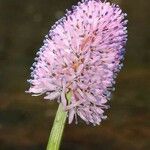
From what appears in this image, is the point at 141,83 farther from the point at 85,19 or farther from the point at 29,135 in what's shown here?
the point at 85,19

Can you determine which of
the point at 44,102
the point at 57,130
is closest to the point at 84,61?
the point at 57,130

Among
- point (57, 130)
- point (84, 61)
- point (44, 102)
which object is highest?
point (44, 102)

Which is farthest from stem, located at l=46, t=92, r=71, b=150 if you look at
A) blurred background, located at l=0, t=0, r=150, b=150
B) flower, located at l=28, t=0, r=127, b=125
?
blurred background, located at l=0, t=0, r=150, b=150

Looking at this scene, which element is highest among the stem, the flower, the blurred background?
the blurred background

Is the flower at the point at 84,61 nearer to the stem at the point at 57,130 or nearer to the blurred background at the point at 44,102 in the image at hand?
the stem at the point at 57,130

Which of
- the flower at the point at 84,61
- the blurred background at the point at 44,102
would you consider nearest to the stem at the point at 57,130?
the flower at the point at 84,61

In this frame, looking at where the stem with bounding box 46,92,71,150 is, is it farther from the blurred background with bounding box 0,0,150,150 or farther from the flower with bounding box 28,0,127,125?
the blurred background with bounding box 0,0,150,150

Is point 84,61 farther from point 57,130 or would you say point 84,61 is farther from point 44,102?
point 44,102
